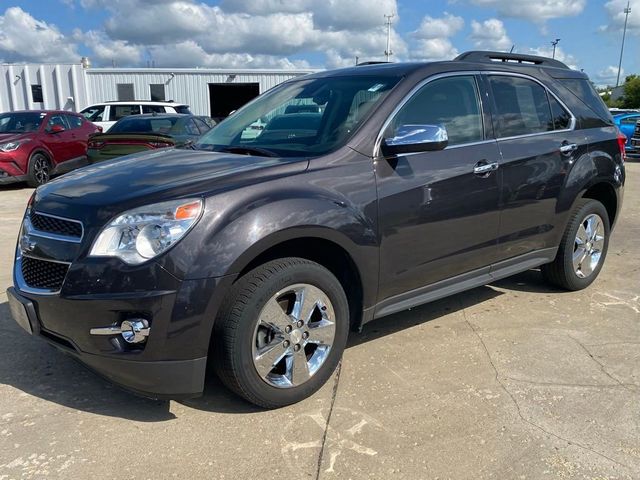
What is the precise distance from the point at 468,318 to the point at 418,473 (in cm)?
204

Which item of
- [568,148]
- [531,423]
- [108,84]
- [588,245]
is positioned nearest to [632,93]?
[108,84]

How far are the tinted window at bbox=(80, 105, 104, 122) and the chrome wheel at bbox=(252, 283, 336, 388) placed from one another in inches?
634

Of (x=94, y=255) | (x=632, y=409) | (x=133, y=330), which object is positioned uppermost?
(x=94, y=255)

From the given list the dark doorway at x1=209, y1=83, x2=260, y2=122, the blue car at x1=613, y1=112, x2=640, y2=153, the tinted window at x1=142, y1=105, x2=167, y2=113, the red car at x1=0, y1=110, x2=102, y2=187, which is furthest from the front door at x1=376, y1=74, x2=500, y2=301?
the dark doorway at x1=209, y1=83, x2=260, y2=122

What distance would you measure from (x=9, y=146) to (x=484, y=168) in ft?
32.9

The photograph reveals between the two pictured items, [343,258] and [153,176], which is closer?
[153,176]

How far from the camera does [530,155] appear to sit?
4.13 m

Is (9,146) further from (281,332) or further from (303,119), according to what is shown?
(281,332)

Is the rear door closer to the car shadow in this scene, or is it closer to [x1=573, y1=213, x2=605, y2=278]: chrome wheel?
[x1=573, y1=213, x2=605, y2=278]: chrome wheel

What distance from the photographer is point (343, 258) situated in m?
3.23

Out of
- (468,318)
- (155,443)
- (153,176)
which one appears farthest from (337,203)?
(468,318)

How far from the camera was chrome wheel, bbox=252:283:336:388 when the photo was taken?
289 cm

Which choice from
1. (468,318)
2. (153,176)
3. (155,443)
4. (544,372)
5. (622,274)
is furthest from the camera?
(622,274)

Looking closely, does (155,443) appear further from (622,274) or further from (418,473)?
(622,274)
